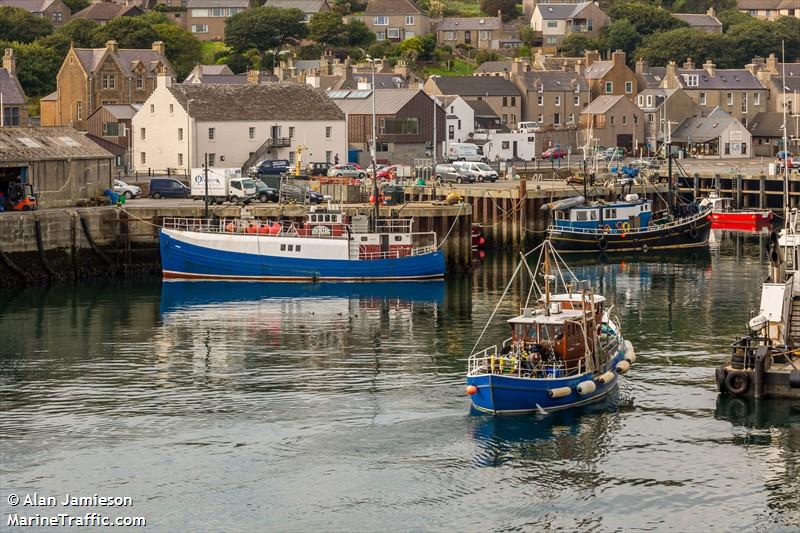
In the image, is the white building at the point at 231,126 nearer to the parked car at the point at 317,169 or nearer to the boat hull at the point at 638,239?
the parked car at the point at 317,169

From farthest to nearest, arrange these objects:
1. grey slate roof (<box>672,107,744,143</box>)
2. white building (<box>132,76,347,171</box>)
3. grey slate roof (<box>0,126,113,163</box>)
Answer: grey slate roof (<box>672,107,744,143</box>)
white building (<box>132,76,347,171</box>)
grey slate roof (<box>0,126,113,163</box>)

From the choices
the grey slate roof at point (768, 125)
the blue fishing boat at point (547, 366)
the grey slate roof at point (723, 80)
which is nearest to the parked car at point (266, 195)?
the blue fishing boat at point (547, 366)

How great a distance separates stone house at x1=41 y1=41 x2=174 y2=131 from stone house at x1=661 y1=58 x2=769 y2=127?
5350 centimetres

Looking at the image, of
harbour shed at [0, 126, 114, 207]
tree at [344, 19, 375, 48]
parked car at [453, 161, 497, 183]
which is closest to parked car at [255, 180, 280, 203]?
harbour shed at [0, 126, 114, 207]

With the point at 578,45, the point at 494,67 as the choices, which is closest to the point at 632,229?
the point at 494,67

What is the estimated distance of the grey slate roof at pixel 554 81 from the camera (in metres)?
154

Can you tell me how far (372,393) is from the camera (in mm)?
49438

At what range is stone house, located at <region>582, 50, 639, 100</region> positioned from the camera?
157500 mm

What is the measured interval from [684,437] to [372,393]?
10640 millimetres

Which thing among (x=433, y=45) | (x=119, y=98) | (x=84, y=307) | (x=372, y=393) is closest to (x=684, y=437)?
(x=372, y=393)

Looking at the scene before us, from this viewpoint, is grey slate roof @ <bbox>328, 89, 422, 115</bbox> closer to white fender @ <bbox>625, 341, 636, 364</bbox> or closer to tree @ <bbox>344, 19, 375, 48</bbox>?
tree @ <bbox>344, 19, 375, 48</bbox>

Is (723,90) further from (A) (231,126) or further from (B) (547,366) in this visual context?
(B) (547,366)

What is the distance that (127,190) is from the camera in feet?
300

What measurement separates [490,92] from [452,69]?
40372 mm
